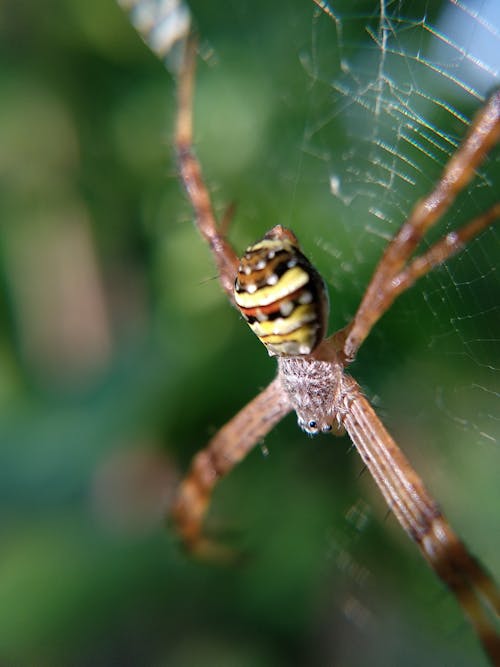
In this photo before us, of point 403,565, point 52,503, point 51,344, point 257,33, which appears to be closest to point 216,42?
point 257,33

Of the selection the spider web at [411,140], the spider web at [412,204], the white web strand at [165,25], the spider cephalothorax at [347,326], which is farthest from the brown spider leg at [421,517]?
the white web strand at [165,25]

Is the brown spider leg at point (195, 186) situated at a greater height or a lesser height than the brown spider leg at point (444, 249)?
greater

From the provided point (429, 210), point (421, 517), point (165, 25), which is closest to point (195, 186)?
point (165, 25)

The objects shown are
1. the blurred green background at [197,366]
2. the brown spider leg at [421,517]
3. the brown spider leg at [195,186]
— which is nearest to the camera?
the brown spider leg at [421,517]

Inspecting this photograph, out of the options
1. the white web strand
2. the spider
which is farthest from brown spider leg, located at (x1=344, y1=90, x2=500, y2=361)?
the white web strand

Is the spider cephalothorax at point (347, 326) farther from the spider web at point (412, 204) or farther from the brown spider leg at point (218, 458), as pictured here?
the spider web at point (412, 204)

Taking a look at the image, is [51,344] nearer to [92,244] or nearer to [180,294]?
[92,244]
